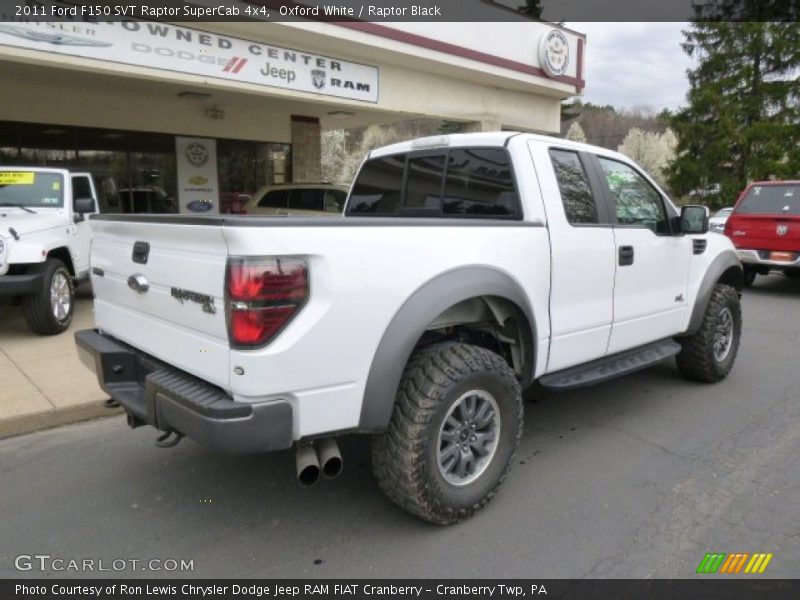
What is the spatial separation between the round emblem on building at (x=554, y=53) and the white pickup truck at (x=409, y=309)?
1030cm

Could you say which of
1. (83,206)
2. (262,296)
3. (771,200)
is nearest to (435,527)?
(262,296)

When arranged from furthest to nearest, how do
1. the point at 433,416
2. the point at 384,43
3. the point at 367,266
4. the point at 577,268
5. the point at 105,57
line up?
the point at 384,43 < the point at 105,57 < the point at 577,268 < the point at 433,416 < the point at 367,266

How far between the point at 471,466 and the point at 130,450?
227 cm

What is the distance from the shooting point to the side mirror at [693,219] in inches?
175

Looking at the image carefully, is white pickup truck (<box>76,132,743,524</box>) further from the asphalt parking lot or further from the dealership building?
the dealership building

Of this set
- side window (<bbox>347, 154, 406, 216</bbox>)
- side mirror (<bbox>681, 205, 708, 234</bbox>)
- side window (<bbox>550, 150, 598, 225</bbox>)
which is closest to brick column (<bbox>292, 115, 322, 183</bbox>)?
side window (<bbox>347, 154, 406, 216</bbox>)

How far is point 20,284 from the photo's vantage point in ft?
19.7

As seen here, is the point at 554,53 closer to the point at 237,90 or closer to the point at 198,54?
the point at 237,90

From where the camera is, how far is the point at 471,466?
306 cm

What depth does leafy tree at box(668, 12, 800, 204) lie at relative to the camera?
25312 mm

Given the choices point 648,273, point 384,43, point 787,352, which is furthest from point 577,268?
point 384,43

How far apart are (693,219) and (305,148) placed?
1173 cm
